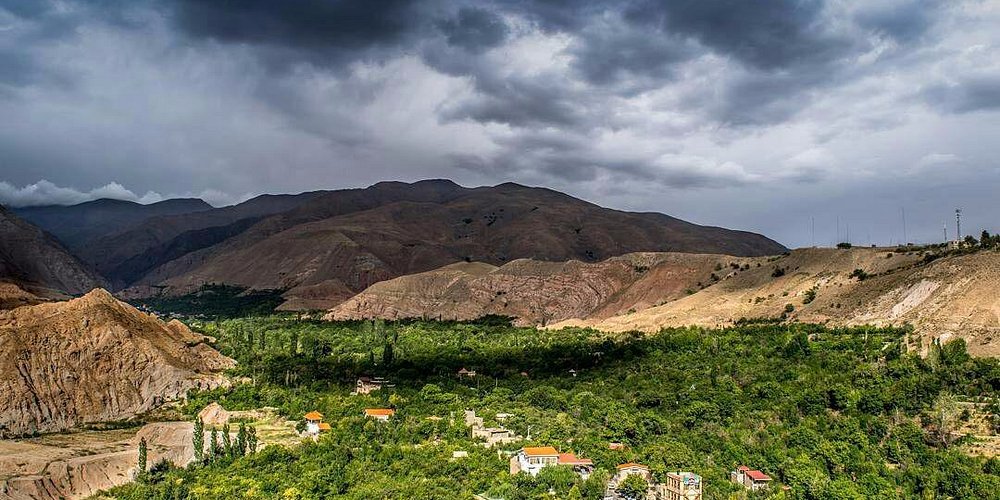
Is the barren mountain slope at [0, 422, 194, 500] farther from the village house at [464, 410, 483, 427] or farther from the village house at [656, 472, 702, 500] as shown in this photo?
the village house at [656, 472, 702, 500]

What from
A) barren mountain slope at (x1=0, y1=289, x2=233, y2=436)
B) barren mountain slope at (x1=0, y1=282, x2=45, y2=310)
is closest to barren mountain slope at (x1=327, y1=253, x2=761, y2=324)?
barren mountain slope at (x1=0, y1=289, x2=233, y2=436)

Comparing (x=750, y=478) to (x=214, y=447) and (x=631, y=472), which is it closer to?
(x=631, y=472)

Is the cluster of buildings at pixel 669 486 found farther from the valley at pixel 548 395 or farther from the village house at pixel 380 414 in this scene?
the village house at pixel 380 414

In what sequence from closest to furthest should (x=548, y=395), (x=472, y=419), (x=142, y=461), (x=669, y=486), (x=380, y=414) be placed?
(x=669, y=486) → (x=142, y=461) → (x=472, y=419) → (x=380, y=414) → (x=548, y=395)

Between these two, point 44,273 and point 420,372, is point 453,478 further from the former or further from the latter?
point 44,273

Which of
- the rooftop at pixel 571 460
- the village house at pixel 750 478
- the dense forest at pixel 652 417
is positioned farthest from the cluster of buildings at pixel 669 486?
the village house at pixel 750 478

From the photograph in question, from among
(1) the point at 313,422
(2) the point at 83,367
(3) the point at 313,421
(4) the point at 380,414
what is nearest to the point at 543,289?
(4) the point at 380,414
